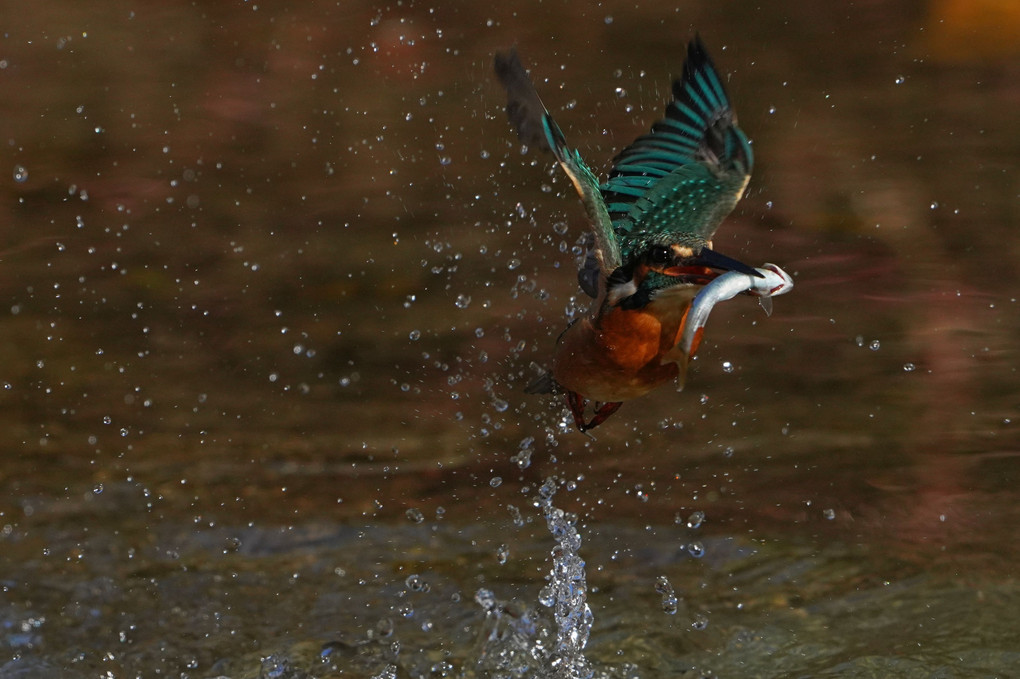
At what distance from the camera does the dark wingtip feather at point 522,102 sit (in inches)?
82.5

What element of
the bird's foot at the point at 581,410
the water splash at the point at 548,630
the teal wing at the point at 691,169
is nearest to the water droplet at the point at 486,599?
the water splash at the point at 548,630

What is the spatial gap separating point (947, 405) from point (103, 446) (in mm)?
2553

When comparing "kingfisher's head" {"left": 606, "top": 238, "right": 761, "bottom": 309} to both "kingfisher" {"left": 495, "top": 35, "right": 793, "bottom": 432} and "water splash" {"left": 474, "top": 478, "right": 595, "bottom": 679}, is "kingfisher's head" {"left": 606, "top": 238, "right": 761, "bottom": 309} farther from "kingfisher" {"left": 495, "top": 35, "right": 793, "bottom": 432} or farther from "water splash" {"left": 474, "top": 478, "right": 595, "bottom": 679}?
"water splash" {"left": 474, "top": 478, "right": 595, "bottom": 679}

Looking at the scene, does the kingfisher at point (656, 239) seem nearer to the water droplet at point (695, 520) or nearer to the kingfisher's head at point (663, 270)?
the kingfisher's head at point (663, 270)

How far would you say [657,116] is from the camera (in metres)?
3.32

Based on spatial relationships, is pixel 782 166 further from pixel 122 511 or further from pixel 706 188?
pixel 122 511

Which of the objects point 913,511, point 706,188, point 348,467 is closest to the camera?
point 706,188

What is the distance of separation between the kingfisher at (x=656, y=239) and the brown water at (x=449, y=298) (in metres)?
0.98

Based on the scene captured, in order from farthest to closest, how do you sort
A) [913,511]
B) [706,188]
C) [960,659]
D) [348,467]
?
1. [348,467]
2. [913,511]
3. [960,659]
4. [706,188]

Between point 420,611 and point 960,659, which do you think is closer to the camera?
point 960,659

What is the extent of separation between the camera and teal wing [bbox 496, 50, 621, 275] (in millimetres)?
2031

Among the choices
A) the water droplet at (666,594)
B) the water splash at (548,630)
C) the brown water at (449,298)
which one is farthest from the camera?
the brown water at (449,298)

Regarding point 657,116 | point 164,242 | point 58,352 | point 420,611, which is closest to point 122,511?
point 58,352

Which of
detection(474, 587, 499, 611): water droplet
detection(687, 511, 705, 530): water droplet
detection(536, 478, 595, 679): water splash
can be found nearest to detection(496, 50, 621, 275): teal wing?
detection(536, 478, 595, 679): water splash
